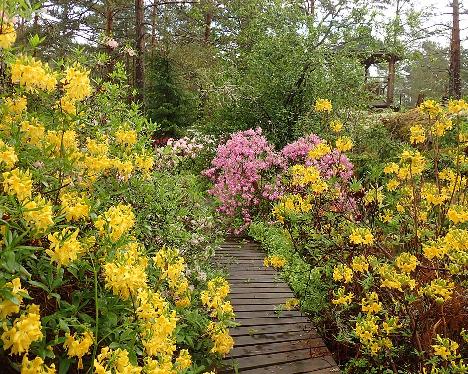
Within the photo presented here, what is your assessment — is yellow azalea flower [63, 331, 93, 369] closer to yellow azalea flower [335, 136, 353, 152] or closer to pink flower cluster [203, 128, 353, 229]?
yellow azalea flower [335, 136, 353, 152]

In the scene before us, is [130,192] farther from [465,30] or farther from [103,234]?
[465,30]

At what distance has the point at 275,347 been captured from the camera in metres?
3.84

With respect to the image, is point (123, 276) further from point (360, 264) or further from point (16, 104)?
point (360, 264)

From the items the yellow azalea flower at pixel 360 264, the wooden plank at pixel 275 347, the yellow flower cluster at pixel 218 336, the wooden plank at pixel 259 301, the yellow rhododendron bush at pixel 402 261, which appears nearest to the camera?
the yellow rhododendron bush at pixel 402 261

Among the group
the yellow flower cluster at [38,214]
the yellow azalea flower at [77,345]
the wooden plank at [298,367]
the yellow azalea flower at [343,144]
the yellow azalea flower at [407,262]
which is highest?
the yellow azalea flower at [343,144]

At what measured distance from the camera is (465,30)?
14.6m

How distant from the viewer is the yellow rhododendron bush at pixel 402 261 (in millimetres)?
2672

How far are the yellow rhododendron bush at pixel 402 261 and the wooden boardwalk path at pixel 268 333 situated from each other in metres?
0.26

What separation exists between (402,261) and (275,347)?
1565mm

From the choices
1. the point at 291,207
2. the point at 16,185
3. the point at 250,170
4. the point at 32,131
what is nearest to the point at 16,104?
the point at 32,131

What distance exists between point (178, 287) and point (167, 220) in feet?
3.84

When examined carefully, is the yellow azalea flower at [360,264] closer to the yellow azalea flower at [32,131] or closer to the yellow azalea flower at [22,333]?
the yellow azalea flower at [32,131]

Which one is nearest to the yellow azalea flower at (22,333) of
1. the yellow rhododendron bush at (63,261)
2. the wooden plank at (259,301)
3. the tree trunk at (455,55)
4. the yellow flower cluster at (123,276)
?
the yellow rhododendron bush at (63,261)

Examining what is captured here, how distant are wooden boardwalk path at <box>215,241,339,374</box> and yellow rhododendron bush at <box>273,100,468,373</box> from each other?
0.26 meters
